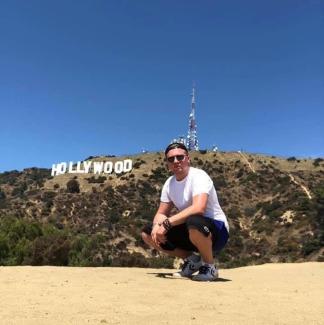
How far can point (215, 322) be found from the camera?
3.32 metres

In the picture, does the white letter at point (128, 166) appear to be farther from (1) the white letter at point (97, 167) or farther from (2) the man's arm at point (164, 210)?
(2) the man's arm at point (164, 210)

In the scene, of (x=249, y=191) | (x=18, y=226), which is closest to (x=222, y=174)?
(x=249, y=191)

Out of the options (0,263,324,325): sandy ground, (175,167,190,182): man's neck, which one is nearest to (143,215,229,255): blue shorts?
(0,263,324,325): sandy ground

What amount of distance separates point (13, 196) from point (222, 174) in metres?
26.6

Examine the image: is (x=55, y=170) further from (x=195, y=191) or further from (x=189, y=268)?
(x=195, y=191)

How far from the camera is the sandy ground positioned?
340 centimetres

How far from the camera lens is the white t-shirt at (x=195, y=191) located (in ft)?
18.5

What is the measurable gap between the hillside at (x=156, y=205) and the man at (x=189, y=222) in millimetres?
8335

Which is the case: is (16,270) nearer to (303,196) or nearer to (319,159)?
(303,196)

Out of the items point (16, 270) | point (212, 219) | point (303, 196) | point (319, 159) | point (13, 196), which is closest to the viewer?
point (212, 219)

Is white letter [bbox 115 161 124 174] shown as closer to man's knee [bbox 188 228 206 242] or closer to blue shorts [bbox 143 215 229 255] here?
blue shorts [bbox 143 215 229 255]

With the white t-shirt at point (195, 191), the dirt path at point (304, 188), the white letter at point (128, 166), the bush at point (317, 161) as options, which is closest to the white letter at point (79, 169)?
the white letter at point (128, 166)

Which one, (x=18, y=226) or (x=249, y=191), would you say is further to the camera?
(x=249, y=191)

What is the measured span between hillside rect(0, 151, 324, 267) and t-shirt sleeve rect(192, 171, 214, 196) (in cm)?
886
